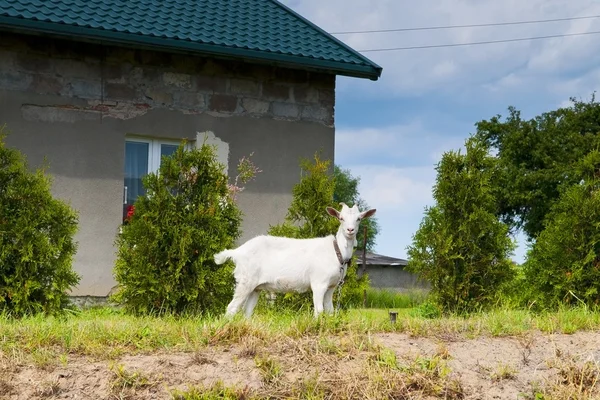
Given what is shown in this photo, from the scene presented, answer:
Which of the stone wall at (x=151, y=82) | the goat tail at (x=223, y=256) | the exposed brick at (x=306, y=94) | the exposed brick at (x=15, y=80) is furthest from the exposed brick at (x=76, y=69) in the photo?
the goat tail at (x=223, y=256)

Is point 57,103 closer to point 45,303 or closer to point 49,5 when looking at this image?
point 49,5

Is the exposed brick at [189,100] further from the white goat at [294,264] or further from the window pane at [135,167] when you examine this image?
the white goat at [294,264]

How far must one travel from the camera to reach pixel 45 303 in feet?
31.1

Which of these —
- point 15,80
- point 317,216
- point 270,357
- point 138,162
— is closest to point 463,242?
point 317,216

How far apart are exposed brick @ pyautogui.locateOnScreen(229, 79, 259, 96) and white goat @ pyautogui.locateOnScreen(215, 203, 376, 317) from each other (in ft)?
16.0

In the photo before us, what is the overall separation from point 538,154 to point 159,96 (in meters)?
31.1

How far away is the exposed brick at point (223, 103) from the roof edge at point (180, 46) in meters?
0.82

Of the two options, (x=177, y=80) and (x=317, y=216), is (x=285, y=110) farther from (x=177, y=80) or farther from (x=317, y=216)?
(x=317, y=216)

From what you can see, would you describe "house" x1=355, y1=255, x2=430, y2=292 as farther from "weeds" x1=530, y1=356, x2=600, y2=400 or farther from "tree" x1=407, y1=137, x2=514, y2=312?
"weeds" x1=530, y1=356, x2=600, y2=400

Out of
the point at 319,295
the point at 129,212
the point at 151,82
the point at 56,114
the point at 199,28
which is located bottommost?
the point at 319,295

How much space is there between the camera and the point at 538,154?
132ft

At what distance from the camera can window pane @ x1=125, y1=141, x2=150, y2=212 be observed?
42.0ft

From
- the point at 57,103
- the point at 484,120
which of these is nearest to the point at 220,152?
the point at 57,103

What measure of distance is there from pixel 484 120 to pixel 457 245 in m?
35.8
